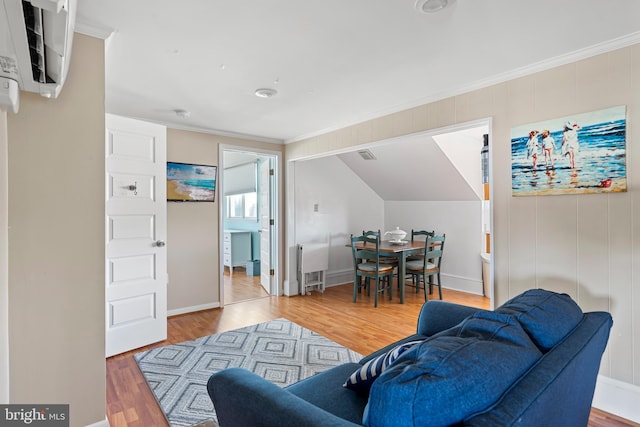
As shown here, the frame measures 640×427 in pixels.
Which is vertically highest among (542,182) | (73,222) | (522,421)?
(542,182)

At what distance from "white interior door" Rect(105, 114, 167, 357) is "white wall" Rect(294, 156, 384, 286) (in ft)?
7.22

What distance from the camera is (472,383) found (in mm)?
806

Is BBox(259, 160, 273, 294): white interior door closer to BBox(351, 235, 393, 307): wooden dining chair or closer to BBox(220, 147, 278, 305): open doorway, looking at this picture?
BBox(220, 147, 278, 305): open doorway

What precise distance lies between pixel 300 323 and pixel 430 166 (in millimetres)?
2832

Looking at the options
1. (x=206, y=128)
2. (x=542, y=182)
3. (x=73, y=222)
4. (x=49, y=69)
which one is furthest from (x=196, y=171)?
(x=542, y=182)

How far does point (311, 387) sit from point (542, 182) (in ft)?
6.73

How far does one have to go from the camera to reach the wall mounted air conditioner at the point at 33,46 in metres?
1.03

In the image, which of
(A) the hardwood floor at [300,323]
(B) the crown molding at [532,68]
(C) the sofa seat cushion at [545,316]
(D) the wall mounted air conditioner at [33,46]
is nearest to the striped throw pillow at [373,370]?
(C) the sofa seat cushion at [545,316]

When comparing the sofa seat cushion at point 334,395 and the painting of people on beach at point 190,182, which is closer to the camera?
the sofa seat cushion at point 334,395

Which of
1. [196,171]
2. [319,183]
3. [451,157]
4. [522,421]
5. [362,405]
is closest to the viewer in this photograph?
[522,421]

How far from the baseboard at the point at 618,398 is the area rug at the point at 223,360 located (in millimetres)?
1626

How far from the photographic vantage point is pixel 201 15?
1.72 m

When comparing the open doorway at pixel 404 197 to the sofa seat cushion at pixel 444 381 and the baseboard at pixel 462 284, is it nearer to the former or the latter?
the baseboard at pixel 462 284

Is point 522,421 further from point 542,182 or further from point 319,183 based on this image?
point 319,183
